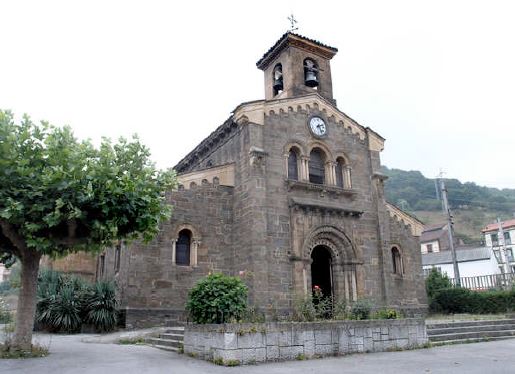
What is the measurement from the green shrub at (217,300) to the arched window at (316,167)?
33.7ft

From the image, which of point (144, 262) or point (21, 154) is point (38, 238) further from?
point (144, 262)

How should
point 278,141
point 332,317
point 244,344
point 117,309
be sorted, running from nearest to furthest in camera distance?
point 244,344 < point 332,317 < point 117,309 < point 278,141

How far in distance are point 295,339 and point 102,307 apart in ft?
29.7

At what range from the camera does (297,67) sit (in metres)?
22.5

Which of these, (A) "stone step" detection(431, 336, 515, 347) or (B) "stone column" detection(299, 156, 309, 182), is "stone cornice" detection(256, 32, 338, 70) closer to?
(B) "stone column" detection(299, 156, 309, 182)

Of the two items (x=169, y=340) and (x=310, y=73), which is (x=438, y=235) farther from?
(x=169, y=340)

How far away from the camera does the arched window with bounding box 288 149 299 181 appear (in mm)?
19734

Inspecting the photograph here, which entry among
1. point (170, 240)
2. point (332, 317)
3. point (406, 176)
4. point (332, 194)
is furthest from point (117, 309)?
point (406, 176)

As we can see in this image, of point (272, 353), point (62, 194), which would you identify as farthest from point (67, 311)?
point (272, 353)

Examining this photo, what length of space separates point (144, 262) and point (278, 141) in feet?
24.5

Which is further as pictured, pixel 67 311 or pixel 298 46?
pixel 298 46

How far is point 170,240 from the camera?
17.5 m

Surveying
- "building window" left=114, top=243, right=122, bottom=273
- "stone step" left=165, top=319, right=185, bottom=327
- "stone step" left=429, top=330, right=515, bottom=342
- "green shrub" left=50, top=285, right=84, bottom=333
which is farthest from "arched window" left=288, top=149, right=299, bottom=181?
"green shrub" left=50, top=285, right=84, bottom=333

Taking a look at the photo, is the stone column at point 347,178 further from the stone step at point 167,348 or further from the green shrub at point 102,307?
the stone step at point 167,348
